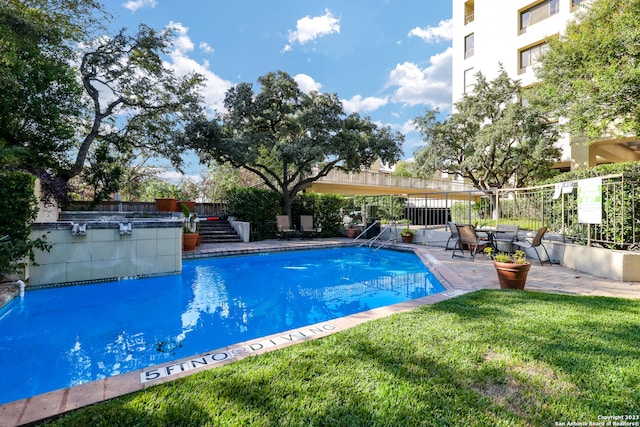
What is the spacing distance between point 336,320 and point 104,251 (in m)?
5.49

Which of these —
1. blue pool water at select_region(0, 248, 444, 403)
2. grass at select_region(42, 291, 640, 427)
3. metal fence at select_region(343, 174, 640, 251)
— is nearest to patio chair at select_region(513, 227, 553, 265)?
metal fence at select_region(343, 174, 640, 251)

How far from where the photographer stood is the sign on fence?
19.8 feet

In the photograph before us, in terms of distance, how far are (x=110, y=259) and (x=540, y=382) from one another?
24.2ft

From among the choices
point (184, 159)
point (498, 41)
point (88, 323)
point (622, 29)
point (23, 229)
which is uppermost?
point (498, 41)

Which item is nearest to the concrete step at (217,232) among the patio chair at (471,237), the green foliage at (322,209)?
the green foliage at (322,209)

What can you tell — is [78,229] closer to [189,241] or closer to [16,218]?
[16,218]

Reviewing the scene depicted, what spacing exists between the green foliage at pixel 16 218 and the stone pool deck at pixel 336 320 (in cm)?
413

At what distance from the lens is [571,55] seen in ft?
37.0

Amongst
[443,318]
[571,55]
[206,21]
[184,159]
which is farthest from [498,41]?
[443,318]

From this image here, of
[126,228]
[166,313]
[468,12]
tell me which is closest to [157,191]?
[126,228]

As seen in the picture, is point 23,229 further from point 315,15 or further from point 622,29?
point 622,29

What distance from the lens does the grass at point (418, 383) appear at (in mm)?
1839

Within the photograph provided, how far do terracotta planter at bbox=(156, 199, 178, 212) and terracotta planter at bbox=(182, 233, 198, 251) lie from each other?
326 centimetres

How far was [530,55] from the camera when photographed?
19828 millimetres
